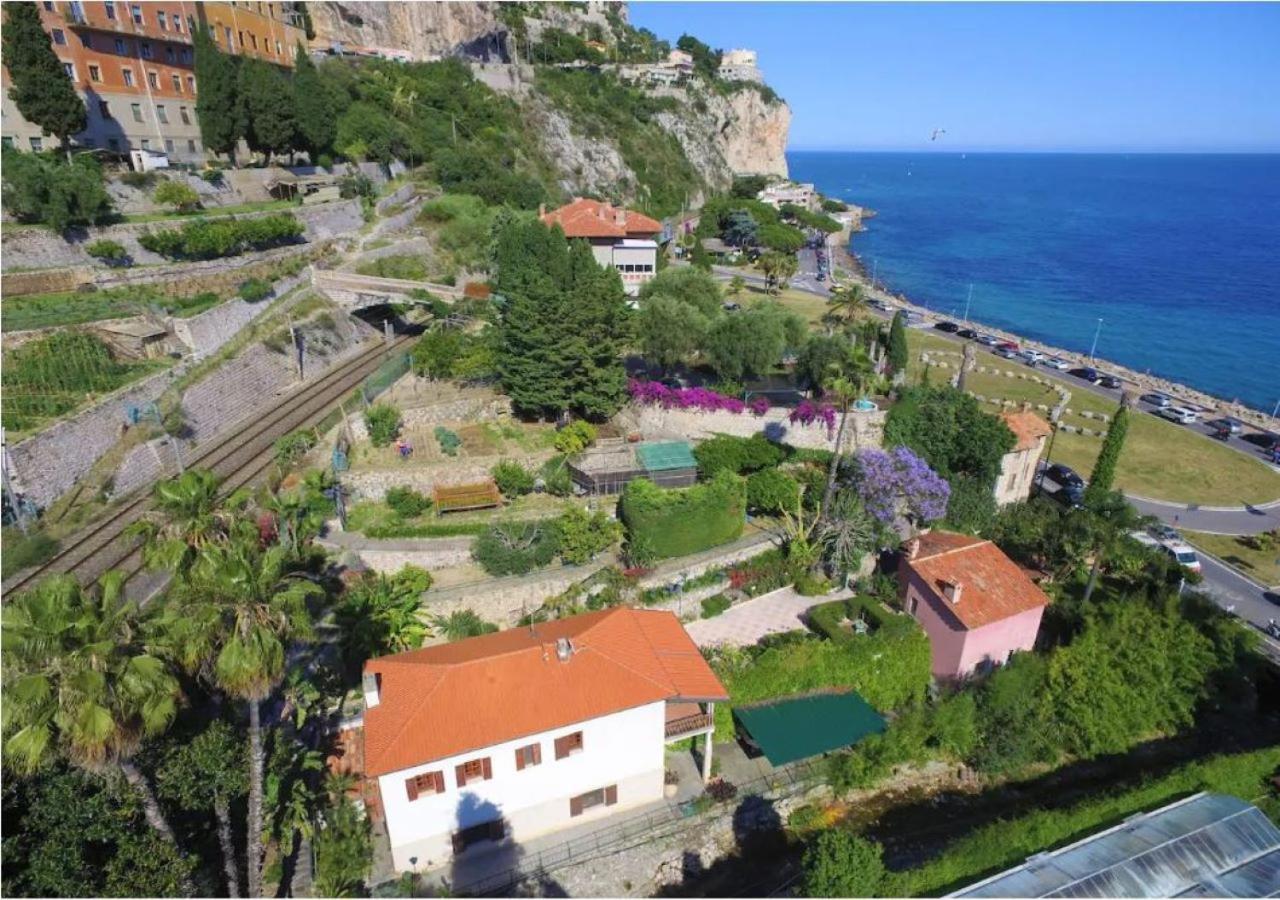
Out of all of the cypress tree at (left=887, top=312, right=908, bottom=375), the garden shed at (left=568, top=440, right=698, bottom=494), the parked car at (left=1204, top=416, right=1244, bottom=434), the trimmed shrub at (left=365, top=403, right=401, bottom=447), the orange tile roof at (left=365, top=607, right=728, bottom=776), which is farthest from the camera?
the parked car at (left=1204, top=416, right=1244, bottom=434)

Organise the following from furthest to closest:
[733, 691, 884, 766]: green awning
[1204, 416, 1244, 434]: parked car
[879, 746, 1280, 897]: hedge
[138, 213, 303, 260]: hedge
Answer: [1204, 416, 1244, 434]: parked car → [138, 213, 303, 260]: hedge → [733, 691, 884, 766]: green awning → [879, 746, 1280, 897]: hedge

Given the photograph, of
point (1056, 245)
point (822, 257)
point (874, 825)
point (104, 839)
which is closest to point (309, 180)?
point (104, 839)

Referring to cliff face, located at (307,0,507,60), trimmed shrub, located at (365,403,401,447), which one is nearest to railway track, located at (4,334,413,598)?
trimmed shrub, located at (365,403,401,447)

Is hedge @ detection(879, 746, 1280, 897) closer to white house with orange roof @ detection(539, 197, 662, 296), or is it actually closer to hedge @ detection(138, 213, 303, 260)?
white house with orange roof @ detection(539, 197, 662, 296)

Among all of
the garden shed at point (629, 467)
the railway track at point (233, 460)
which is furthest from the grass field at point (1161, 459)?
the railway track at point (233, 460)

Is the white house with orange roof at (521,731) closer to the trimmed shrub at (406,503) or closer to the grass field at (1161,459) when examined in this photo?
the trimmed shrub at (406,503)

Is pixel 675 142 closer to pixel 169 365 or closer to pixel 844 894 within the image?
pixel 169 365
